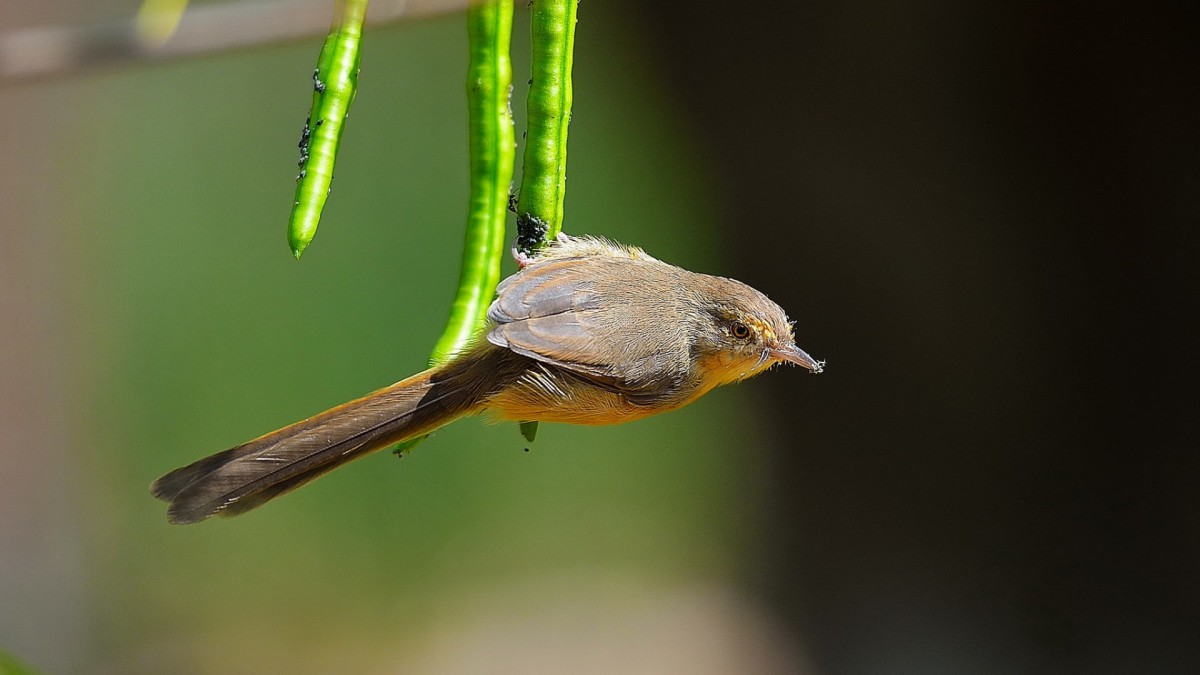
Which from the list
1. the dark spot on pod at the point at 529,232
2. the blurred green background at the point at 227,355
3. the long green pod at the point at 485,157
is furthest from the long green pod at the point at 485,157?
the blurred green background at the point at 227,355

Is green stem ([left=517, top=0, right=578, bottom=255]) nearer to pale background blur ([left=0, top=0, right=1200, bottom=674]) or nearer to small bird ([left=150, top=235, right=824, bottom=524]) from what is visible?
small bird ([left=150, top=235, right=824, bottom=524])

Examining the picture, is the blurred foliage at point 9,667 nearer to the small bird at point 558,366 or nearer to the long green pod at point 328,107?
the small bird at point 558,366

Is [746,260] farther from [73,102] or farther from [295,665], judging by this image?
[73,102]

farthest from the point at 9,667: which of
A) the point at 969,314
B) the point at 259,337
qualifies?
the point at 969,314

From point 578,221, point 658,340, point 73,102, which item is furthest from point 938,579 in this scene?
point 73,102

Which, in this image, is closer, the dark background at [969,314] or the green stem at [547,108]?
the green stem at [547,108]

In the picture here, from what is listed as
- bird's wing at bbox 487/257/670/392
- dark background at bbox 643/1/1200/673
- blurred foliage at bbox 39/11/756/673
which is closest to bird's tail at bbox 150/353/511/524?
bird's wing at bbox 487/257/670/392
